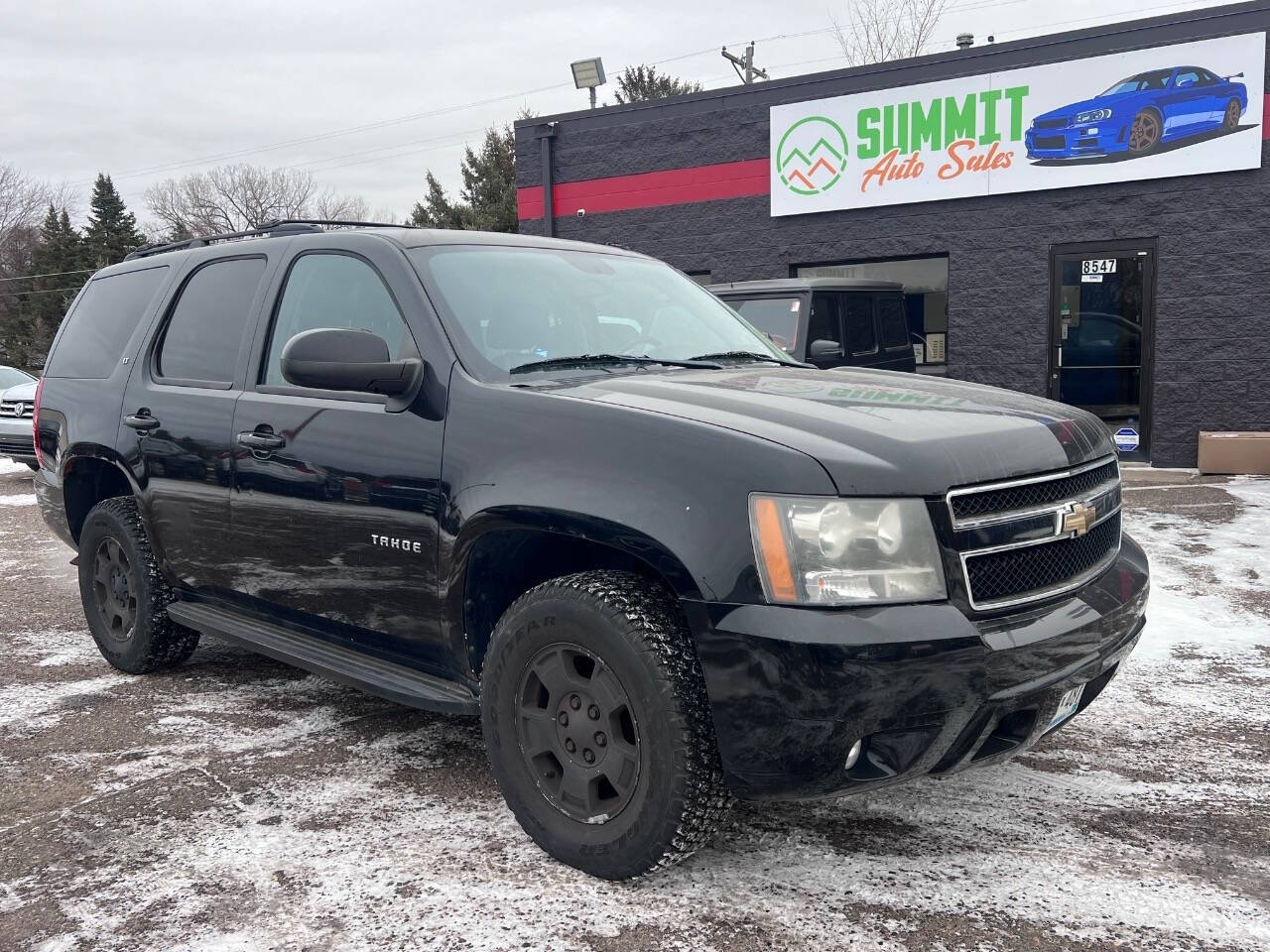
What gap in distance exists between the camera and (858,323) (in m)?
9.11

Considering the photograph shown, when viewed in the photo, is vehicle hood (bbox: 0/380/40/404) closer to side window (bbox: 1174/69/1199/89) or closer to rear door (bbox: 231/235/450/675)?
rear door (bbox: 231/235/450/675)

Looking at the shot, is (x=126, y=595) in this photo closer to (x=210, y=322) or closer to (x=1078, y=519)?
(x=210, y=322)

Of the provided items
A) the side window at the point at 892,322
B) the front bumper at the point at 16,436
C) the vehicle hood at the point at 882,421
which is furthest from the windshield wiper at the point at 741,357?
the front bumper at the point at 16,436

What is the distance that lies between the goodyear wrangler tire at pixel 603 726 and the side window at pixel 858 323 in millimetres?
6395

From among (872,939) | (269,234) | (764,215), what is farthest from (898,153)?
(872,939)

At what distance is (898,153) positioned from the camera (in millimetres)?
13258

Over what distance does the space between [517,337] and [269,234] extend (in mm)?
1510

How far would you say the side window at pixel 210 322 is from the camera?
4.27 metres

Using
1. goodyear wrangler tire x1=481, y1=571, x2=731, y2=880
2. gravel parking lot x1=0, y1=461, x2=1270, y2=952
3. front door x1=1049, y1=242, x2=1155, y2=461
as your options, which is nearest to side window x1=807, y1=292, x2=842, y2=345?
gravel parking lot x1=0, y1=461, x2=1270, y2=952

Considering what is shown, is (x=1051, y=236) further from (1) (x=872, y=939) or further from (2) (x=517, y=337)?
(1) (x=872, y=939)

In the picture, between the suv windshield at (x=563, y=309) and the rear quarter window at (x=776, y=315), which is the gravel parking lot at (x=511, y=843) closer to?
the suv windshield at (x=563, y=309)

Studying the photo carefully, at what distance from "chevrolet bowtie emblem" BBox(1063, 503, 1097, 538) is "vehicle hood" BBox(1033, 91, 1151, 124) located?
34.7 feet

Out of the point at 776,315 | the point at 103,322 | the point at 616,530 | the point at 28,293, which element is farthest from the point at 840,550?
the point at 28,293

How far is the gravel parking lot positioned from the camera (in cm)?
271
